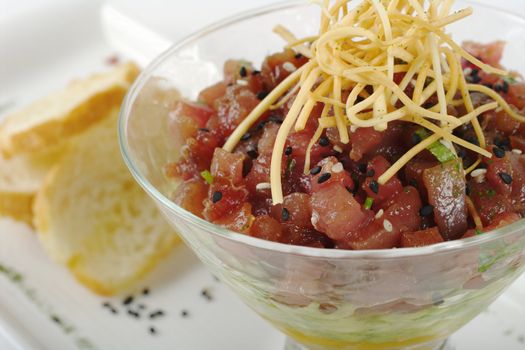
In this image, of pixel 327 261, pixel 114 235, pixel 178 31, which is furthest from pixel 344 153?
pixel 178 31

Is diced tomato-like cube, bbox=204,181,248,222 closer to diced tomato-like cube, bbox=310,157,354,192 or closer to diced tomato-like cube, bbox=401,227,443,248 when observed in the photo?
diced tomato-like cube, bbox=310,157,354,192

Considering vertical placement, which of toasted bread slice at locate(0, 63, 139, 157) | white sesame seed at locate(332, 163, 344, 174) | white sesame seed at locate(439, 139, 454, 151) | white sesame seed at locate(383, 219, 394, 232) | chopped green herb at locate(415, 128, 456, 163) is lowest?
toasted bread slice at locate(0, 63, 139, 157)

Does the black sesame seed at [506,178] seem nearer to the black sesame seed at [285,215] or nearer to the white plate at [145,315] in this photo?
the black sesame seed at [285,215]

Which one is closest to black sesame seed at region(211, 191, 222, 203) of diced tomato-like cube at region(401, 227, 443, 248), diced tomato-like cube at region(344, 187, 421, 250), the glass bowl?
the glass bowl

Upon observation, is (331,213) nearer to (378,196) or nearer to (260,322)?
(378,196)

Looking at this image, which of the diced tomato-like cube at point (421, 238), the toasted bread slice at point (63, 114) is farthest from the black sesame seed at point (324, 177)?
the toasted bread slice at point (63, 114)

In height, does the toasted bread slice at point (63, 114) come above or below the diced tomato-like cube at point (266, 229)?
below
